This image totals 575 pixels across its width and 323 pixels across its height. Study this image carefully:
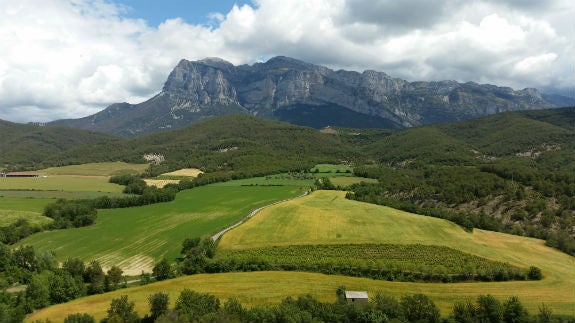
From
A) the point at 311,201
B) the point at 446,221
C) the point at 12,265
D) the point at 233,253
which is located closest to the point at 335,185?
the point at 311,201

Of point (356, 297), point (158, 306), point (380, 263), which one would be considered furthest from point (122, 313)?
point (380, 263)

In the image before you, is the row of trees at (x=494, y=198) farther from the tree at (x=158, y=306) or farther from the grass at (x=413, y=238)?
the tree at (x=158, y=306)

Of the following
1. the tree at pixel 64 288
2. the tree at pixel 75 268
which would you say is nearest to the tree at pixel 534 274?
the tree at pixel 64 288

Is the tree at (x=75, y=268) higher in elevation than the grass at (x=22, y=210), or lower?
lower

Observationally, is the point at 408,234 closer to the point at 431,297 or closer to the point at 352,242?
the point at 352,242

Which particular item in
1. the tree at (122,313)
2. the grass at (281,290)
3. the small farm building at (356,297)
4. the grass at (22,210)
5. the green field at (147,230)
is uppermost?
the grass at (22,210)

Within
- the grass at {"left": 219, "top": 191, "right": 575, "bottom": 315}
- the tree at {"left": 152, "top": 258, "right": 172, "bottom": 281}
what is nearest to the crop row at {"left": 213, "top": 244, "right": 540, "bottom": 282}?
the grass at {"left": 219, "top": 191, "right": 575, "bottom": 315}
